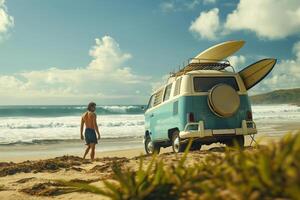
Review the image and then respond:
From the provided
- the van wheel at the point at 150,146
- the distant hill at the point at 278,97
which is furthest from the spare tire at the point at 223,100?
the distant hill at the point at 278,97

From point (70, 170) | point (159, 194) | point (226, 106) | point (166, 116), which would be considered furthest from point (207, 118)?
point (159, 194)

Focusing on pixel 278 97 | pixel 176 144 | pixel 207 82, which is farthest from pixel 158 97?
pixel 278 97

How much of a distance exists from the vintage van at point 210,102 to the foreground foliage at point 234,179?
25.0ft

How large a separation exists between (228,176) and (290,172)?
0.37 meters

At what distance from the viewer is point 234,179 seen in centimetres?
191

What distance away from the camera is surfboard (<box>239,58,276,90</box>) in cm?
1099

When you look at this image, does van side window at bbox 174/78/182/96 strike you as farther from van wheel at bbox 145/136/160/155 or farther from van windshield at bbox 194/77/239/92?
van wheel at bbox 145/136/160/155

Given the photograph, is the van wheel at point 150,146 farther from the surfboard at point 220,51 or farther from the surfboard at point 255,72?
the surfboard at point 255,72

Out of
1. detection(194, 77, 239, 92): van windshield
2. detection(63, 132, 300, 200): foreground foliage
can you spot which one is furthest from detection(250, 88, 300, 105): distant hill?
detection(63, 132, 300, 200): foreground foliage

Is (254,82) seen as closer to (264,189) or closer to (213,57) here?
(213,57)

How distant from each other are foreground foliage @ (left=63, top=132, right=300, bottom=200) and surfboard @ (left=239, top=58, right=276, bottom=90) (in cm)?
880

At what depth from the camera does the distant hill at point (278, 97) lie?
16050 centimetres

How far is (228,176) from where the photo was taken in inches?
78.8

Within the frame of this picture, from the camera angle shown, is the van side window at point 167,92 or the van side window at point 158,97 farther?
the van side window at point 158,97
